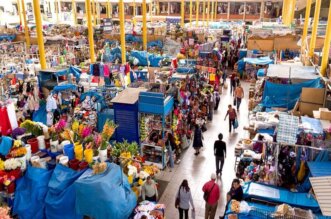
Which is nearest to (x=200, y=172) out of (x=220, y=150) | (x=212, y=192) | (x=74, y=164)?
(x=220, y=150)

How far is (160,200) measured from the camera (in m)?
7.69

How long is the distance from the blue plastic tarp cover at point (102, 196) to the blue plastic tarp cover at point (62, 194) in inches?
12.4

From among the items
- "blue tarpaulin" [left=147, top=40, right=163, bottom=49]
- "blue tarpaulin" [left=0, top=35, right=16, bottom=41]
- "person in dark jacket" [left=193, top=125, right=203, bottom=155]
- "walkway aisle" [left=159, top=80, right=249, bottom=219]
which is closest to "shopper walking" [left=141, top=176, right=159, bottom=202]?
"walkway aisle" [left=159, top=80, right=249, bottom=219]

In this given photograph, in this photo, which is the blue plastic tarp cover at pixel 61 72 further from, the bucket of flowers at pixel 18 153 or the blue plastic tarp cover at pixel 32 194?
the blue plastic tarp cover at pixel 32 194

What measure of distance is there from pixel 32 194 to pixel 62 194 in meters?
0.64

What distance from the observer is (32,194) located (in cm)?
603

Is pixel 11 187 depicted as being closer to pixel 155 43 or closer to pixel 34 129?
pixel 34 129

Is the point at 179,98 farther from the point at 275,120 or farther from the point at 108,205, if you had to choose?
the point at 108,205

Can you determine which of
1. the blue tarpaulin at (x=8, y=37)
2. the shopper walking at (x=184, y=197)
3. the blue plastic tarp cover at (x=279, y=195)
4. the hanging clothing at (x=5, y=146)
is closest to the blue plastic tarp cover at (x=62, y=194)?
the hanging clothing at (x=5, y=146)

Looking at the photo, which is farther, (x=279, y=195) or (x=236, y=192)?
(x=279, y=195)

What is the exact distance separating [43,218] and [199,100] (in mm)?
7685

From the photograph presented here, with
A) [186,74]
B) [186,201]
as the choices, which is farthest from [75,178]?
[186,74]

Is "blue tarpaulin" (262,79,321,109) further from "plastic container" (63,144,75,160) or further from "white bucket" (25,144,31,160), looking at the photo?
"white bucket" (25,144,31,160)

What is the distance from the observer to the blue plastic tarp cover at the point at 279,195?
6141mm
